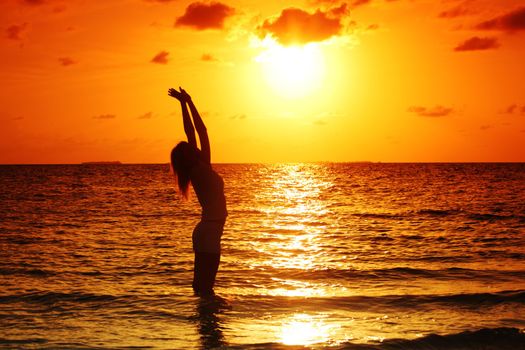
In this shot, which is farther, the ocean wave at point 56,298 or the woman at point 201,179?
the ocean wave at point 56,298

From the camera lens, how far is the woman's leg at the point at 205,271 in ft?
29.5

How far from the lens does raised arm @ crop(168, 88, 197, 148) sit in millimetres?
8664

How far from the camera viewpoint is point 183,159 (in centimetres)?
855

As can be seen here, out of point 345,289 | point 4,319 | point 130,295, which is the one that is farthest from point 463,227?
point 4,319

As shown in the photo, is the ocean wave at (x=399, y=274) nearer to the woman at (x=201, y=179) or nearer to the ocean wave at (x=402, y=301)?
the ocean wave at (x=402, y=301)

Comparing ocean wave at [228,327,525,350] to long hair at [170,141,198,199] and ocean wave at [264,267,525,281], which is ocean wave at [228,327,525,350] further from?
ocean wave at [264,267,525,281]

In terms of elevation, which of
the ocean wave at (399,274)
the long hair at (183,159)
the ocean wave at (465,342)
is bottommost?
the ocean wave at (399,274)

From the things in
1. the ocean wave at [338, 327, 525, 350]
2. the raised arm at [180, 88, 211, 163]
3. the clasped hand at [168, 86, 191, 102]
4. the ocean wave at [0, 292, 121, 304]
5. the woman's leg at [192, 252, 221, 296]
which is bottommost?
the ocean wave at [0, 292, 121, 304]

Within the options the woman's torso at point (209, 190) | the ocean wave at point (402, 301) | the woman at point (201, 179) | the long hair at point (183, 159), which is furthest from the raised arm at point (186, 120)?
the ocean wave at point (402, 301)

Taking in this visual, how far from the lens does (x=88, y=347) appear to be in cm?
827

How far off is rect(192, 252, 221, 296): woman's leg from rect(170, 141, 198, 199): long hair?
1058 mm

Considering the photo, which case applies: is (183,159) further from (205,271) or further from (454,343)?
(454,343)

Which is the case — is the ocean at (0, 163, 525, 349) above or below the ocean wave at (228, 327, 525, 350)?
below

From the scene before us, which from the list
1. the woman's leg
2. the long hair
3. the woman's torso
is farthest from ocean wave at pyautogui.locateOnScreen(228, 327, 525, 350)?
the long hair
